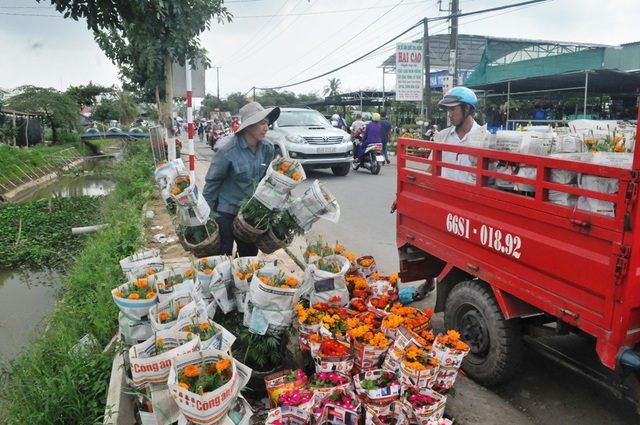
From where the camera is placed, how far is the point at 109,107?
43031 millimetres

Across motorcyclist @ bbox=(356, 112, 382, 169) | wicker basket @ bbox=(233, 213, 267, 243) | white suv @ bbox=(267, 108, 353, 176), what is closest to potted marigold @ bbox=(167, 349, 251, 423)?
wicker basket @ bbox=(233, 213, 267, 243)

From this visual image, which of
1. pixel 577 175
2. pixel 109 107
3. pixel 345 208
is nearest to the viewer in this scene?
pixel 577 175

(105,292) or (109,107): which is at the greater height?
(109,107)

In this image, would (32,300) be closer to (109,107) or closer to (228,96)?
(109,107)

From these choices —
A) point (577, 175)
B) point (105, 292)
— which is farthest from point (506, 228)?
point (105, 292)

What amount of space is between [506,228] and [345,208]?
233 inches

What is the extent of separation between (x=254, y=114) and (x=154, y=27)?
3.67m

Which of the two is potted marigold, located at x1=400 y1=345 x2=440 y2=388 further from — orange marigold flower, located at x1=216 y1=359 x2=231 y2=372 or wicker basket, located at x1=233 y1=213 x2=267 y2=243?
wicker basket, located at x1=233 y1=213 x2=267 y2=243

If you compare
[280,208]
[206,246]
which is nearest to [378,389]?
[280,208]

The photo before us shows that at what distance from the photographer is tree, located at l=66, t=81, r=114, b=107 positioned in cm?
3807

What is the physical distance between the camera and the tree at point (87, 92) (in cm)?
3807

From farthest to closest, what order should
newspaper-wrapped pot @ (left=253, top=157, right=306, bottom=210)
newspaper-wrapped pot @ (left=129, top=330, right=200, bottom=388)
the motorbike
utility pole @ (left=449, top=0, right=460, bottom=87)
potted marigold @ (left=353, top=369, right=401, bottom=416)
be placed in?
utility pole @ (left=449, top=0, right=460, bottom=87)
the motorbike
newspaper-wrapped pot @ (left=253, top=157, right=306, bottom=210)
potted marigold @ (left=353, top=369, right=401, bottom=416)
newspaper-wrapped pot @ (left=129, top=330, right=200, bottom=388)

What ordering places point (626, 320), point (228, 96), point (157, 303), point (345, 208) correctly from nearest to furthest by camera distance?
point (626, 320) < point (157, 303) < point (345, 208) < point (228, 96)

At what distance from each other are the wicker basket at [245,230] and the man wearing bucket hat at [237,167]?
0.93ft
